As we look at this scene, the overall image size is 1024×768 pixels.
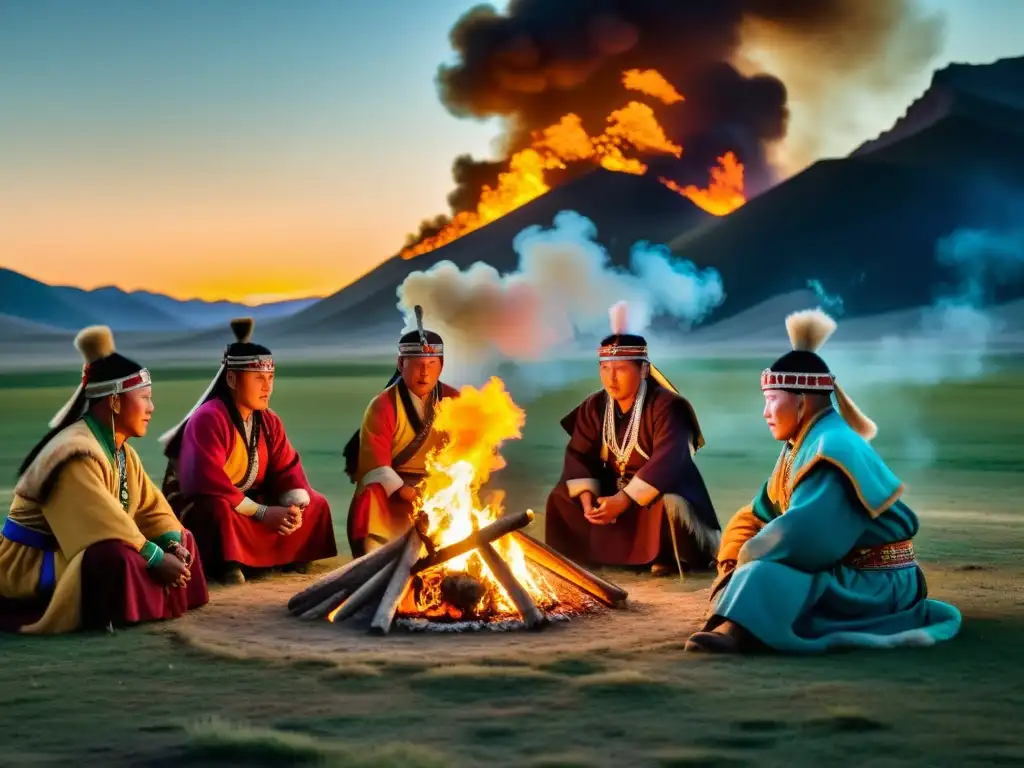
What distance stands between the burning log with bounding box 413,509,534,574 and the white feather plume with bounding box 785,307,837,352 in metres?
1.62

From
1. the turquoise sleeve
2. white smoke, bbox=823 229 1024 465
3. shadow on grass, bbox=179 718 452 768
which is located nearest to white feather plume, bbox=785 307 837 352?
the turquoise sleeve

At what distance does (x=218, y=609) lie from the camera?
7.37 metres

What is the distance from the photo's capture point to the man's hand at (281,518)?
8.49 metres

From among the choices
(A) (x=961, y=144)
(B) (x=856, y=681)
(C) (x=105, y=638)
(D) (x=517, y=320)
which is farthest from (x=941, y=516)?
(A) (x=961, y=144)

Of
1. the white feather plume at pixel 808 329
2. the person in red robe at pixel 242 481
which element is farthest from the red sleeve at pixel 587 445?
the white feather plume at pixel 808 329

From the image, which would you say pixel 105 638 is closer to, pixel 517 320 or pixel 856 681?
Result: pixel 856 681

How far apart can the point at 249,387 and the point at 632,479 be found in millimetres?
2537

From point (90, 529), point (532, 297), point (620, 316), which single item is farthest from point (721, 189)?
point (90, 529)

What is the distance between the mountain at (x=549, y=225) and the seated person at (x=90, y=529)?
60700 mm

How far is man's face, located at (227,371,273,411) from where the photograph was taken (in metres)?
8.57

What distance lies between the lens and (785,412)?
6.43 meters

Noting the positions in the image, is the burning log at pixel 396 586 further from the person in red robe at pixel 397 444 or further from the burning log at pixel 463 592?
the person in red robe at pixel 397 444

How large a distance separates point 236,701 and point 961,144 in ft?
245

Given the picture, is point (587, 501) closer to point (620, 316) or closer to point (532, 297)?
point (620, 316)
